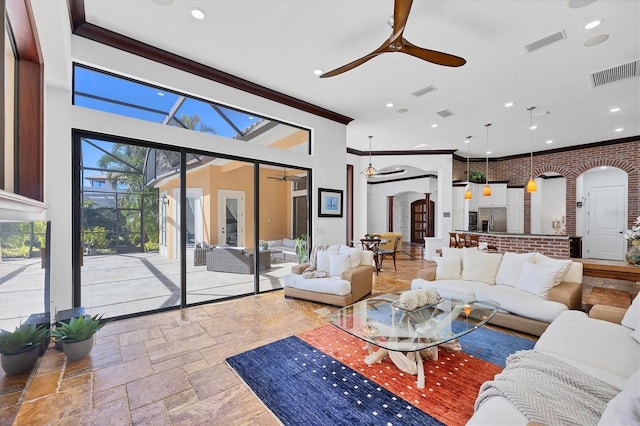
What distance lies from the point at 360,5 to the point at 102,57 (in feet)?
10.1

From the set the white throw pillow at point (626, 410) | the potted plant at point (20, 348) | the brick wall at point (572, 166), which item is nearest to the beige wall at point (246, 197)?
the potted plant at point (20, 348)

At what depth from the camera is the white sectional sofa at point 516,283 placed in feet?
9.95

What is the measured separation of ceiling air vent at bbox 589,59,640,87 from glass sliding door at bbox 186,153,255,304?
546 centimetres

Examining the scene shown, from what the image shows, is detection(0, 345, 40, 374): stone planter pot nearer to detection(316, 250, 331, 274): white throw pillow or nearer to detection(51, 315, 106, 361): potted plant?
detection(51, 315, 106, 361): potted plant

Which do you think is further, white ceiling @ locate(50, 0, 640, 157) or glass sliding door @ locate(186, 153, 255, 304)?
glass sliding door @ locate(186, 153, 255, 304)

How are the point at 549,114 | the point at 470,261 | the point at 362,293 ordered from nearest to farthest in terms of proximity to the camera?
the point at 470,261 → the point at 362,293 → the point at 549,114

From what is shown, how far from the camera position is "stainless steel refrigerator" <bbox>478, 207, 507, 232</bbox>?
9492 mm

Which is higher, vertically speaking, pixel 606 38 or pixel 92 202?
pixel 606 38

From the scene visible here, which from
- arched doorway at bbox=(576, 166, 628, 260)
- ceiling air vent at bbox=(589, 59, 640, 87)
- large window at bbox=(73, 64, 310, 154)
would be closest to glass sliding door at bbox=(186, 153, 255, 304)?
large window at bbox=(73, 64, 310, 154)

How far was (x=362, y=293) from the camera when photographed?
4359 millimetres

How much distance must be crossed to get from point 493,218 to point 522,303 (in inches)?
300

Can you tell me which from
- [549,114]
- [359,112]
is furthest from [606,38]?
[359,112]

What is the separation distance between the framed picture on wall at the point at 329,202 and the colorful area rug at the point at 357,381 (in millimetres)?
3048

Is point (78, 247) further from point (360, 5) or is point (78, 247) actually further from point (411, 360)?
point (360, 5)
